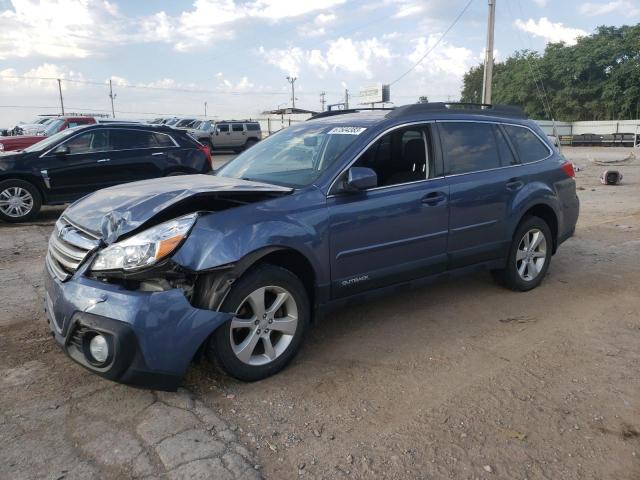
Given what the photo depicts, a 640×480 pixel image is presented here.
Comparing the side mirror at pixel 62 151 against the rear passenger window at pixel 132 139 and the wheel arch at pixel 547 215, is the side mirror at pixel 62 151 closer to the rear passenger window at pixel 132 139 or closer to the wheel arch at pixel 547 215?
the rear passenger window at pixel 132 139

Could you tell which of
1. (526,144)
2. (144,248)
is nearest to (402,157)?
(526,144)

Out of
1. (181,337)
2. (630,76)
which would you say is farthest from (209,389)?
(630,76)

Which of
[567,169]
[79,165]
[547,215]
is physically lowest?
[547,215]

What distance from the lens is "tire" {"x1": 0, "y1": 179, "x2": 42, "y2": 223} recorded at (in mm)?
8945

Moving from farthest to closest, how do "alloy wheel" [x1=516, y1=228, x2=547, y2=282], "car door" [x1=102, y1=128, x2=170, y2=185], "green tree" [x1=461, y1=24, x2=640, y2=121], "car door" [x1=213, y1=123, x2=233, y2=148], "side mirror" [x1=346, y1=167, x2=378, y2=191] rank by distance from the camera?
"green tree" [x1=461, y1=24, x2=640, y2=121]
"car door" [x1=213, y1=123, x2=233, y2=148]
"car door" [x1=102, y1=128, x2=170, y2=185]
"alloy wheel" [x1=516, y1=228, x2=547, y2=282]
"side mirror" [x1=346, y1=167, x2=378, y2=191]

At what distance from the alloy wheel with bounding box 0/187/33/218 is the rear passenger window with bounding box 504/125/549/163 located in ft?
25.3

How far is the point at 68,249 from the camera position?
340cm

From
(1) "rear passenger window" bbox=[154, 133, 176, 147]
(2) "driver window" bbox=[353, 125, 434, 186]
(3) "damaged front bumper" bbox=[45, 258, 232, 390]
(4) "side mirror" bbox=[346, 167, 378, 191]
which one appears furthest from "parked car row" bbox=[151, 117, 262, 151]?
(3) "damaged front bumper" bbox=[45, 258, 232, 390]

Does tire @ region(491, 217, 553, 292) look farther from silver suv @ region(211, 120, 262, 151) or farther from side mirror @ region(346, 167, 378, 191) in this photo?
silver suv @ region(211, 120, 262, 151)

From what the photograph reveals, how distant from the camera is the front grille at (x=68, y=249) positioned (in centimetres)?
324

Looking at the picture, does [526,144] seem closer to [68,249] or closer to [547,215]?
[547,215]

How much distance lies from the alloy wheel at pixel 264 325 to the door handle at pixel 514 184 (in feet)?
8.45

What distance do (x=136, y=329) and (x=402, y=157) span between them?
2.68 metres

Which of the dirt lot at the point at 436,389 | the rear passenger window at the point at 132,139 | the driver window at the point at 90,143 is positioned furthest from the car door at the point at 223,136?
the dirt lot at the point at 436,389
